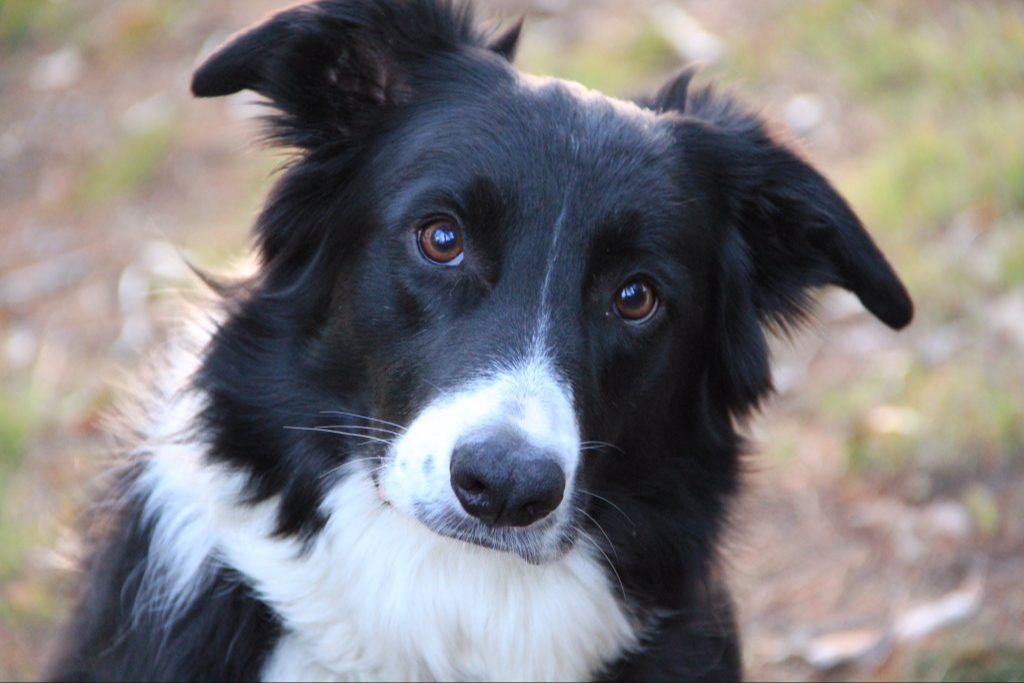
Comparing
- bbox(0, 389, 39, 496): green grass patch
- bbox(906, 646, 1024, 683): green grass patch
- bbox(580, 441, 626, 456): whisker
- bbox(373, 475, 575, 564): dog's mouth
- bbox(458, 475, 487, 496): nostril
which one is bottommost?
bbox(0, 389, 39, 496): green grass patch

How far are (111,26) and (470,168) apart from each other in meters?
6.07

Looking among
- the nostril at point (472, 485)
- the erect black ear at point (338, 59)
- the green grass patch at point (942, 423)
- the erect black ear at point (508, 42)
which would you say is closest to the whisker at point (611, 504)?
the nostril at point (472, 485)

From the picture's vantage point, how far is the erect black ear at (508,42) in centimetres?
363

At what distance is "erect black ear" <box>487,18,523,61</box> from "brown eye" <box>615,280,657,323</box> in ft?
2.97

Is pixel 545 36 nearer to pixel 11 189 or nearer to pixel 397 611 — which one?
pixel 11 189

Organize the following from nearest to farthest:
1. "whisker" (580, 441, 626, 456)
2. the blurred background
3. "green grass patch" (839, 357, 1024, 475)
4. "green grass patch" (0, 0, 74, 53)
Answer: "whisker" (580, 441, 626, 456) → the blurred background → "green grass patch" (839, 357, 1024, 475) → "green grass patch" (0, 0, 74, 53)

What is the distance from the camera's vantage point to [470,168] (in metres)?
3.14

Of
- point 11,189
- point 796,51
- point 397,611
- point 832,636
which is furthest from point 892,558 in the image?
point 11,189

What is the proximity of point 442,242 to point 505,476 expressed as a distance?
725 millimetres

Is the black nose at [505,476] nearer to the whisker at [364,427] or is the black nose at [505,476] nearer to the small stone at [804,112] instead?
the whisker at [364,427]

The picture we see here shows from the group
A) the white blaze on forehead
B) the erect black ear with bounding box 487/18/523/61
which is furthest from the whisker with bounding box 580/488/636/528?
the erect black ear with bounding box 487/18/523/61

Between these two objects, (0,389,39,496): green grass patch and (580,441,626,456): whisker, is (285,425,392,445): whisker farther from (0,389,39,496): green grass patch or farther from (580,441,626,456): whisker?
(0,389,39,496): green grass patch

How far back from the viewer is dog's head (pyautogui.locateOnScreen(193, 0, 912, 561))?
9.72 feet

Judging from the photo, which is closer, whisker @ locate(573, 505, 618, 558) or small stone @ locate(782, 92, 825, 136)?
whisker @ locate(573, 505, 618, 558)
